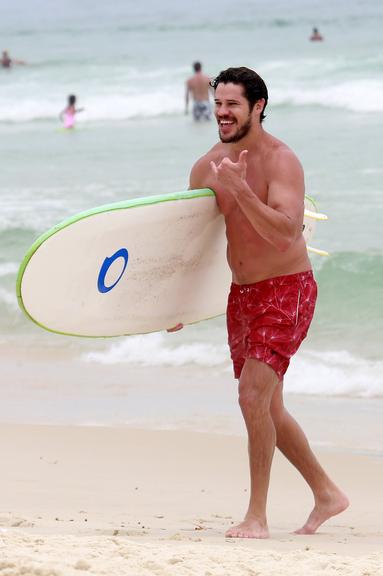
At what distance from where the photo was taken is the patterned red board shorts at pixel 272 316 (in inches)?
163

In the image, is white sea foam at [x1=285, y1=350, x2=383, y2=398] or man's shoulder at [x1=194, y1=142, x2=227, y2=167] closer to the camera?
man's shoulder at [x1=194, y1=142, x2=227, y2=167]

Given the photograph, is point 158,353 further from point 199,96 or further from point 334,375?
point 199,96

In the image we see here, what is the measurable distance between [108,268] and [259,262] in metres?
0.64

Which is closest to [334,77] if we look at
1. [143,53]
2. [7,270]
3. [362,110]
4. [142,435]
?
[362,110]

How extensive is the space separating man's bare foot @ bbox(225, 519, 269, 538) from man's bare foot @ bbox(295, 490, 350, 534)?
223 mm

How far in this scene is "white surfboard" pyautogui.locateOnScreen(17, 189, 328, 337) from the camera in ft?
14.5

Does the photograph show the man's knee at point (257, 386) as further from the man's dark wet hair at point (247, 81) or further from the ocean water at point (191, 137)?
the ocean water at point (191, 137)

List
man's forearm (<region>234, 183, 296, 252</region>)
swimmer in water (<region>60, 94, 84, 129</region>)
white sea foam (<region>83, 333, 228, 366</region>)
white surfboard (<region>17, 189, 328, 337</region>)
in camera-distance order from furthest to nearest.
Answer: swimmer in water (<region>60, 94, 84, 129</region>)
white sea foam (<region>83, 333, 228, 366</region>)
white surfboard (<region>17, 189, 328, 337</region>)
man's forearm (<region>234, 183, 296, 252</region>)

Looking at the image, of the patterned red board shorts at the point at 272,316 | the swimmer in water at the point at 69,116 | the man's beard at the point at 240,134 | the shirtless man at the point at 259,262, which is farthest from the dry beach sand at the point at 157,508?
the swimmer in water at the point at 69,116

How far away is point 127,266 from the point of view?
4.62 m

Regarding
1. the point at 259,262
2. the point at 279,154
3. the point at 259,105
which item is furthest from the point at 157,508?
the point at 259,105

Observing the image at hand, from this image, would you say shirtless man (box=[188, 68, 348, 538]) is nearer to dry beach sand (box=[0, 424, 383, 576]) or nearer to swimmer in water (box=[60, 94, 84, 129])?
dry beach sand (box=[0, 424, 383, 576])

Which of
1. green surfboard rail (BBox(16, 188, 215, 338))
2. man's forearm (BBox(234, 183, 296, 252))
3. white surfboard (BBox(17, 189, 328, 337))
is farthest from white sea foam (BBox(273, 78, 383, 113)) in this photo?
man's forearm (BBox(234, 183, 296, 252))

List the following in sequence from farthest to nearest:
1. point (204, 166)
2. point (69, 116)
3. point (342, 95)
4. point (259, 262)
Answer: point (342, 95)
point (69, 116)
point (204, 166)
point (259, 262)
